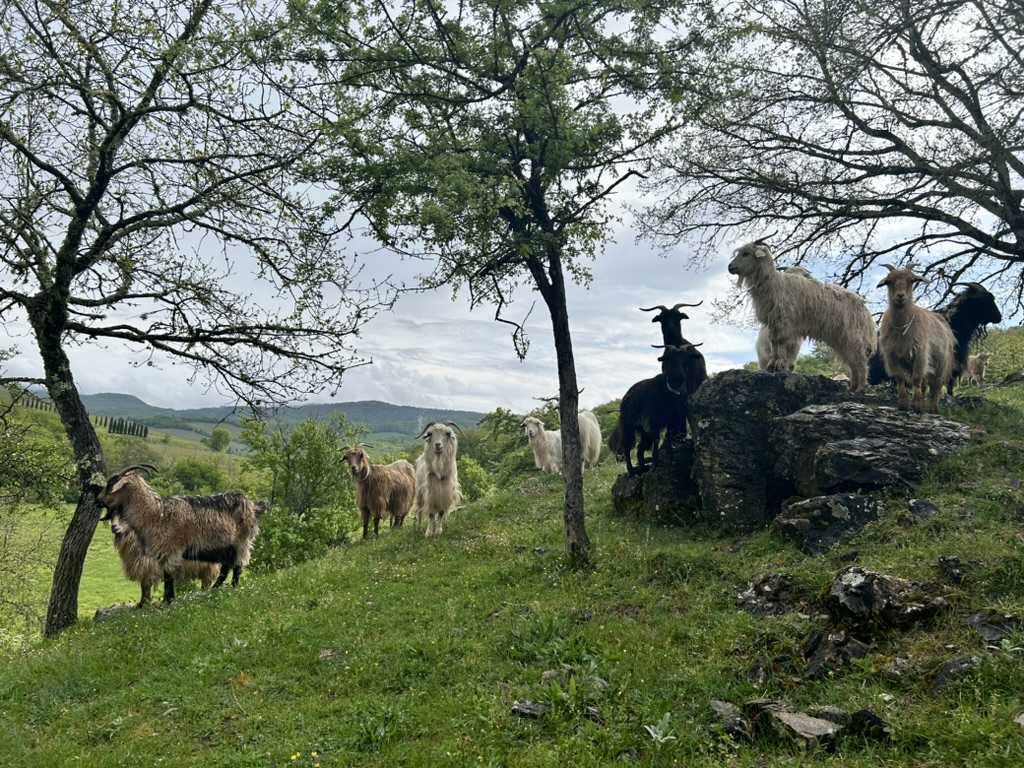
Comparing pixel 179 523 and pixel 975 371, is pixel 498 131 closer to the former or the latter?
pixel 179 523

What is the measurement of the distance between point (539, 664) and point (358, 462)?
12144mm

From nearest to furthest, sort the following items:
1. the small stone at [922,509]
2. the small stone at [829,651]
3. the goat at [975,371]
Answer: the small stone at [829,651], the small stone at [922,509], the goat at [975,371]

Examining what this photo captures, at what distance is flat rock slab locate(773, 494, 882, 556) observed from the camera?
881cm

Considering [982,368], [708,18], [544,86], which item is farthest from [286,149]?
[982,368]

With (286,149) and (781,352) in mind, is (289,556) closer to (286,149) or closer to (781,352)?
(286,149)

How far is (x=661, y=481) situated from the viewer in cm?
1280

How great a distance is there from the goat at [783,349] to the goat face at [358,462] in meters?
11.6

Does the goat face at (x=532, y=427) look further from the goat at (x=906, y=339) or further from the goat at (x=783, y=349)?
the goat at (x=906, y=339)

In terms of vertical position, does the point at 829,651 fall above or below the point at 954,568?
below

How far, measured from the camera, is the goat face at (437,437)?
52.2 feet

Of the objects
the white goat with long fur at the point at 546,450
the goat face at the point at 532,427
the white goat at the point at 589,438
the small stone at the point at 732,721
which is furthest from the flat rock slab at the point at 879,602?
the white goat with long fur at the point at 546,450

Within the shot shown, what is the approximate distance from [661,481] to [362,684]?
741cm

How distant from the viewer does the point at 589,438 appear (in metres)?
23.2

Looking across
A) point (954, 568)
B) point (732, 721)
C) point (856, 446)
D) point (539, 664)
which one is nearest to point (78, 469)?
point (539, 664)
